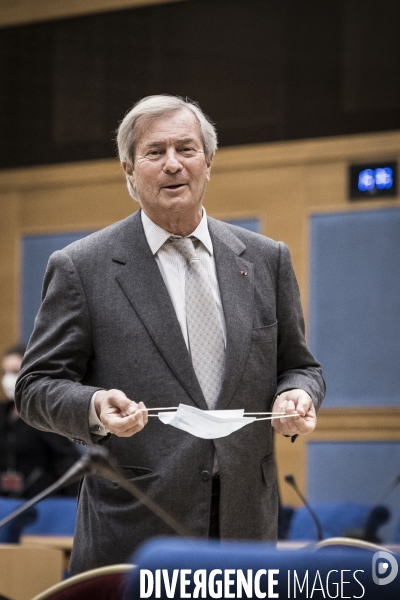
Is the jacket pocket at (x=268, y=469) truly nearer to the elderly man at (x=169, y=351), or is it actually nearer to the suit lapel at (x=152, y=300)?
the elderly man at (x=169, y=351)

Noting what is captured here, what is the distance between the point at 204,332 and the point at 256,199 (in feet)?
15.2

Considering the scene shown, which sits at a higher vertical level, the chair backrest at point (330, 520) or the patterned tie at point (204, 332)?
the patterned tie at point (204, 332)

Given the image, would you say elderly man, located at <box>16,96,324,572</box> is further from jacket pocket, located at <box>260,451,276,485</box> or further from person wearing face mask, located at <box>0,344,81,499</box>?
person wearing face mask, located at <box>0,344,81,499</box>

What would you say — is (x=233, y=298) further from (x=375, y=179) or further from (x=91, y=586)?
(x=375, y=179)

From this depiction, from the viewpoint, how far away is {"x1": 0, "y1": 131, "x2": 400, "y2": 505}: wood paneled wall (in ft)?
20.8

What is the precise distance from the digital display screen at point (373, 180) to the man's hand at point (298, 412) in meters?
4.39

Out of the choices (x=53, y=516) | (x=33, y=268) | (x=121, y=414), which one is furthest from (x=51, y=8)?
(x=121, y=414)

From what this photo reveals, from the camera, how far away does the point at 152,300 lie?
2.19 metres

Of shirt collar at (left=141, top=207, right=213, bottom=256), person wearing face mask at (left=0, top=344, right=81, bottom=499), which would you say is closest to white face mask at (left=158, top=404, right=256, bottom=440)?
shirt collar at (left=141, top=207, right=213, bottom=256)

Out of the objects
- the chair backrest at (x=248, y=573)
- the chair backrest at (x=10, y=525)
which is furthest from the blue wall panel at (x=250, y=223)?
the chair backrest at (x=248, y=573)

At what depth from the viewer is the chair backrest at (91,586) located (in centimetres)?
134

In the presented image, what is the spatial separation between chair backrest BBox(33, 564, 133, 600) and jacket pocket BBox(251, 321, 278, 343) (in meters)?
0.93

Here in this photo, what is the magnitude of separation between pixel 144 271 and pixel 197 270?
12 centimetres

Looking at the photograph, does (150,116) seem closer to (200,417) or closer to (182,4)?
(200,417)
